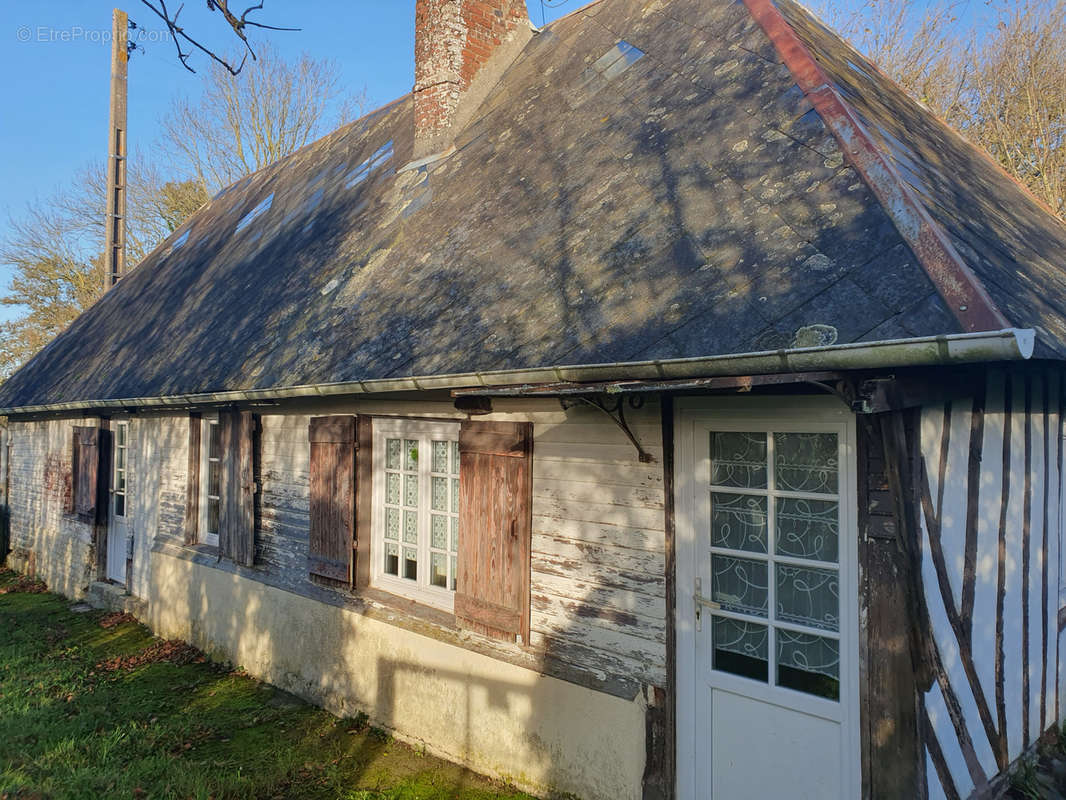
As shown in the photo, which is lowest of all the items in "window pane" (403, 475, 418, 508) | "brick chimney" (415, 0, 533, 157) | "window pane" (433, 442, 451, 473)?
"window pane" (403, 475, 418, 508)

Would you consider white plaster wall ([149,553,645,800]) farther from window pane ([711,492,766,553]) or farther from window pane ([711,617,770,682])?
window pane ([711,492,766,553])

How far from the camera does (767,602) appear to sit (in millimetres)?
3756

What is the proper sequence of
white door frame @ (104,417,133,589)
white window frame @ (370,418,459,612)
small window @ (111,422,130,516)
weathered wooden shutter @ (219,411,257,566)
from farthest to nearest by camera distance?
small window @ (111,422,130,516), white door frame @ (104,417,133,589), weathered wooden shutter @ (219,411,257,566), white window frame @ (370,418,459,612)

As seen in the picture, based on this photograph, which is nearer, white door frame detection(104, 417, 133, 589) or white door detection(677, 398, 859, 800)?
white door detection(677, 398, 859, 800)

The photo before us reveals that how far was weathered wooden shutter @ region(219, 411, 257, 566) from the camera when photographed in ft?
24.0

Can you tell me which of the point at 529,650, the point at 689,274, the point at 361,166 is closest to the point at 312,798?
the point at 529,650

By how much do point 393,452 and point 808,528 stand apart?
3583 mm

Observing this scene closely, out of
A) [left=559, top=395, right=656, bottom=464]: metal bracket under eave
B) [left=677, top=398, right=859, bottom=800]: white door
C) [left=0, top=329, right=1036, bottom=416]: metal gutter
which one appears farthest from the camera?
[left=559, top=395, right=656, bottom=464]: metal bracket under eave

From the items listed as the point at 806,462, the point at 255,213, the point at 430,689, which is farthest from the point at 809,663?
the point at 255,213

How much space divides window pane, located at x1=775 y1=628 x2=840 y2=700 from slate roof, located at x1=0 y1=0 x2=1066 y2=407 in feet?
5.03

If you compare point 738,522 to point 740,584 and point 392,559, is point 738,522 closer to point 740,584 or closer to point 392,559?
point 740,584

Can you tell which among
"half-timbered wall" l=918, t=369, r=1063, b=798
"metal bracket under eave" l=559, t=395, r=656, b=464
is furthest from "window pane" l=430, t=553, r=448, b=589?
"half-timbered wall" l=918, t=369, r=1063, b=798

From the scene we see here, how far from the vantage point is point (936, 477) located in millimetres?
3570

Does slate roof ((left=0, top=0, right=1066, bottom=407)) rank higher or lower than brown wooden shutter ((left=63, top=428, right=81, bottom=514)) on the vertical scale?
higher
